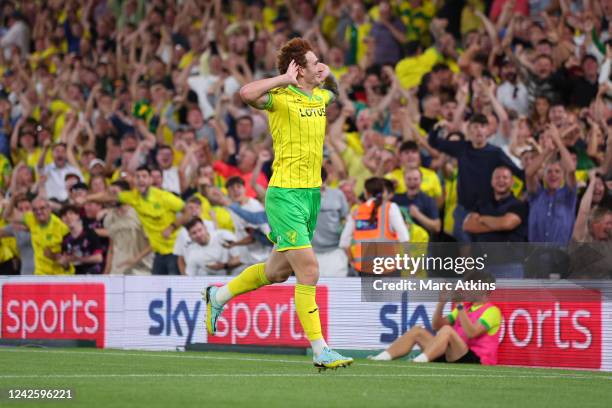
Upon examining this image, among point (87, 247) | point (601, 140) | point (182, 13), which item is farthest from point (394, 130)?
point (182, 13)

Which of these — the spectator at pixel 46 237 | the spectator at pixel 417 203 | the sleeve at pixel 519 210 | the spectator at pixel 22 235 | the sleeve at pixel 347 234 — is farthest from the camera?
the spectator at pixel 22 235

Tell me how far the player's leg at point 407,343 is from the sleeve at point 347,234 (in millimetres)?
2418

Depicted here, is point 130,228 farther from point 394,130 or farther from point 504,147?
point 504,147

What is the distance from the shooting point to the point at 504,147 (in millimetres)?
16734

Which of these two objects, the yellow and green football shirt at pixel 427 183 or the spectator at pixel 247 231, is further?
the spectator at pixel 247 231

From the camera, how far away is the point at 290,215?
10.5 meters

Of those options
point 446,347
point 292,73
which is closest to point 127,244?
Result: point 446,347

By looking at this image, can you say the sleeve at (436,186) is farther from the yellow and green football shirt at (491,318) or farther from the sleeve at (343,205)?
the yellow and green football shirt at (491,318)

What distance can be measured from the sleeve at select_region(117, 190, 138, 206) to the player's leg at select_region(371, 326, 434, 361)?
5.83 m

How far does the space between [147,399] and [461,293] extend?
5.55 meters

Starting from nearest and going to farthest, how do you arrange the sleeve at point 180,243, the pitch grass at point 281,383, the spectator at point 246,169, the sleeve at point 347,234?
the pitch grass at point 281,383, the sleeve at point 347,234, the sleeve at point 180,243, the spectator at point 246,169

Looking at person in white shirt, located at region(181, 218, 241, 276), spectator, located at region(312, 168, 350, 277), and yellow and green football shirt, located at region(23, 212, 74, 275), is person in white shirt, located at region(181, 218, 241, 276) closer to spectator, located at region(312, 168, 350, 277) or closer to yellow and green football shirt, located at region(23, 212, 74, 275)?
spectator, located at region(312, 168, 350, 277)

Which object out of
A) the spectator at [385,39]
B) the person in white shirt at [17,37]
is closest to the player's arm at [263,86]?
the spectator at [385,39]

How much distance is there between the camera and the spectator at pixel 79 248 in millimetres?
18688
